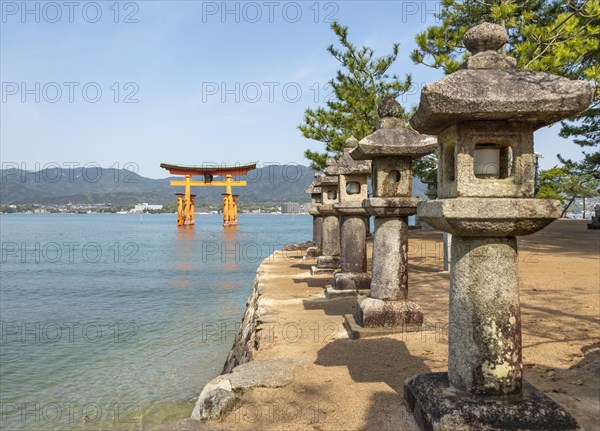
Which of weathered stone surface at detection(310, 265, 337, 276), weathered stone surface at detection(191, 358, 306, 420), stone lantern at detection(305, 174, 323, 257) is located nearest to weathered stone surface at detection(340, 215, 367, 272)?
weathered stone surface at detection(310, 265, 337, 276)

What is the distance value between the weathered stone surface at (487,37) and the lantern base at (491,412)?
2.44 m

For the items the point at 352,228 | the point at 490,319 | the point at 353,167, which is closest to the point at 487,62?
the point at 490,319

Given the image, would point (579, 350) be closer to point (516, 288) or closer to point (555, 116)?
point (516, 288)

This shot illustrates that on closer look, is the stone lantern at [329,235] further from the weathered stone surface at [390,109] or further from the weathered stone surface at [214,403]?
the weathered stone surface at [214,403]

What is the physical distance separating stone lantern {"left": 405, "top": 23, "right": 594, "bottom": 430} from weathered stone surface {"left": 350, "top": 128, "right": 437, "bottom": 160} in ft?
9.35

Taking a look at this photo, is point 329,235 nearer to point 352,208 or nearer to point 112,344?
point 352,208

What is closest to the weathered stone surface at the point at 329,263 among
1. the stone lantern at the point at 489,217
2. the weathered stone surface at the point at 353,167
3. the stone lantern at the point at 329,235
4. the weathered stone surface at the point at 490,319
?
the stone lantern at the point at 329,235

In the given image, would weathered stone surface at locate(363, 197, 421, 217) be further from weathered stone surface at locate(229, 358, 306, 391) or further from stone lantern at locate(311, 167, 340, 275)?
stone lantern at locate(311, 167, 340, 275)

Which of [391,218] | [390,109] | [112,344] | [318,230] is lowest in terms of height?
[112,344]

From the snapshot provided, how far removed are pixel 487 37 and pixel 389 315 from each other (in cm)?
383

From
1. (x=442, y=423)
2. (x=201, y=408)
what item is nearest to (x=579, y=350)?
(x=442, y=423)

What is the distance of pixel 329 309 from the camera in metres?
7.71

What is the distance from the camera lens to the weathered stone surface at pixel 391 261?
6.00 m

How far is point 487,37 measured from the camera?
3.16m
